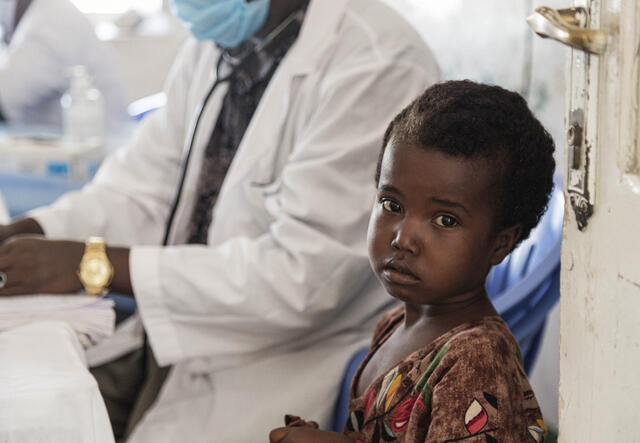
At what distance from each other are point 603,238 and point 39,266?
3.00 ft

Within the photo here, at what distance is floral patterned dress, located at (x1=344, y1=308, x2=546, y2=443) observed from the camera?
0.78 m

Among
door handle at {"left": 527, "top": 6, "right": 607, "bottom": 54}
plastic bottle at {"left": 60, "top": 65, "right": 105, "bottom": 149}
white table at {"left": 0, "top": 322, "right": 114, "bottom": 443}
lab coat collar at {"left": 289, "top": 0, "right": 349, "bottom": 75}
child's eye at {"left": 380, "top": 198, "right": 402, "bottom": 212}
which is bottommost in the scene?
plastic bottle at {"left": 60, "top": 65, "right": 105, "bottom": 149}

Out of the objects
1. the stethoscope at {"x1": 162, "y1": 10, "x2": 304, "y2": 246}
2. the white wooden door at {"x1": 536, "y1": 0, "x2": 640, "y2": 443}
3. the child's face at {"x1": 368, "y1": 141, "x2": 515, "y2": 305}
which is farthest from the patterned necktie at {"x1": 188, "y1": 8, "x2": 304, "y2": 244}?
the white wooden door at {"x1": 536, "y1": 0, "x2": 640, "y2": 443}

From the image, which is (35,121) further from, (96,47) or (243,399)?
(243,399)

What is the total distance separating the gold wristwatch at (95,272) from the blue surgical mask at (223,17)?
18.9 inches

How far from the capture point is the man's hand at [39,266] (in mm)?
1251

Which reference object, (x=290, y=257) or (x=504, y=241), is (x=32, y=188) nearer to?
(x=290, y=257)

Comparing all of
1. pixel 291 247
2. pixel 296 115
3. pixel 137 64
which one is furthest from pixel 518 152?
pixel 137 64

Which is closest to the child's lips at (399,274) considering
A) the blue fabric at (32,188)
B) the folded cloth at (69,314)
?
the folded cloth at (69,314)

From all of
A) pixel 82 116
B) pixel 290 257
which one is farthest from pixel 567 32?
pixel 82 116

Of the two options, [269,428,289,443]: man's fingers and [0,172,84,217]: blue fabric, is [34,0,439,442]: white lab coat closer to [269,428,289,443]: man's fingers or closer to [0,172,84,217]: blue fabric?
[269,428,289,443]: man's fingers

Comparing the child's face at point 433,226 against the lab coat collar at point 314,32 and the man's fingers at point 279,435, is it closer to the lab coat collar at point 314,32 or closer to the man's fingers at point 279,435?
the man's fingers at point 279,435

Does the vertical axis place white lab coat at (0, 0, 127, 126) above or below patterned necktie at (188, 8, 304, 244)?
below

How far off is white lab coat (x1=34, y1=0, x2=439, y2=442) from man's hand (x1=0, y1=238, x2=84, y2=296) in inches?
4.0
